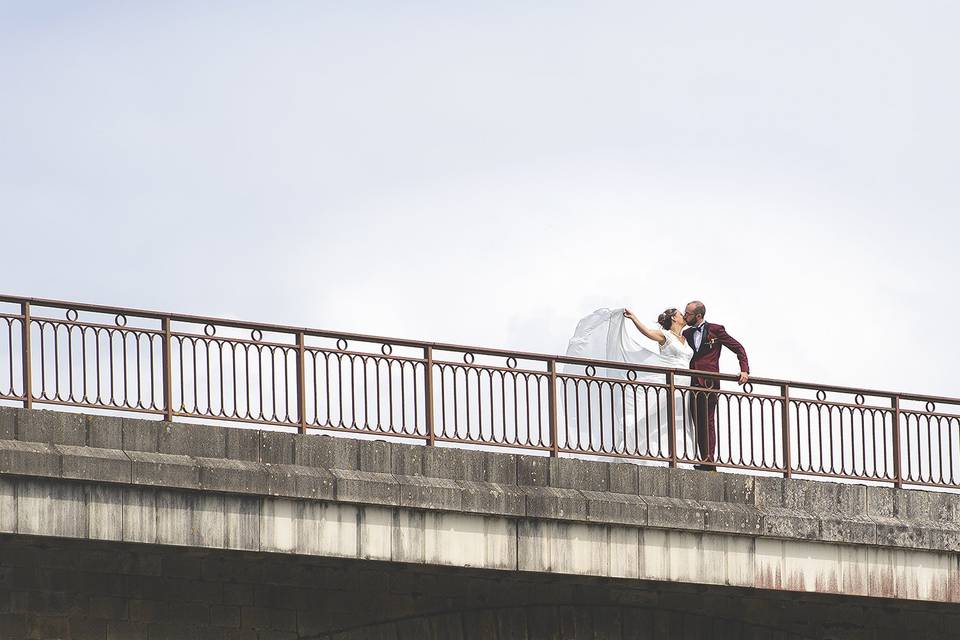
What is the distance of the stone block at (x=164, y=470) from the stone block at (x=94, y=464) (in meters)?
0.07

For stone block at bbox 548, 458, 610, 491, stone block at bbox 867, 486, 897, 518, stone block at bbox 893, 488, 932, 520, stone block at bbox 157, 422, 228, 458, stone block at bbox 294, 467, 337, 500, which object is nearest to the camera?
stone block at bbox 157, 422, 228, 458

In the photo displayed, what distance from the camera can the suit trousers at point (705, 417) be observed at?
1883 centimetres

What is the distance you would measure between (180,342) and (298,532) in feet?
5.18

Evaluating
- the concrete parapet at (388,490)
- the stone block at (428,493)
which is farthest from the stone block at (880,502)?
the stone block at (428,493)

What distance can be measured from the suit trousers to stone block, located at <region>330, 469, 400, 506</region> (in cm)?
320

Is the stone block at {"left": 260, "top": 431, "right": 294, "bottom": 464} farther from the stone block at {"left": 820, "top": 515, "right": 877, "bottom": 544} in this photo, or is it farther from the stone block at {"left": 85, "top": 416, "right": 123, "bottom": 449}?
the stone block at {"left": 820, "top": 515, "right": 877, "bottom": 544}

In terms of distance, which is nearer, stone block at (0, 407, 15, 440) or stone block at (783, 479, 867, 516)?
stone block at (0, 407, 15, 440)

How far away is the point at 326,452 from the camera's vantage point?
650 inches

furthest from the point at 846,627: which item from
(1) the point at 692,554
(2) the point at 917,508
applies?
(1) the point at 692,554

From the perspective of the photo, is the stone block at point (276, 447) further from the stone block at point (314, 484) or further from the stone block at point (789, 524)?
the stone block at point (789, 524)

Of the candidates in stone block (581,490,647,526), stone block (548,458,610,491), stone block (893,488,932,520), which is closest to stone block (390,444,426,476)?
stone block (548,458,610,491)

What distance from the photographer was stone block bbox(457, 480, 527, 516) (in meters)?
16.9

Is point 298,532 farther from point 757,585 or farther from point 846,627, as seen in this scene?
point 846,627

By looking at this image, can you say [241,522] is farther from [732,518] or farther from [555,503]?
[732,518]
